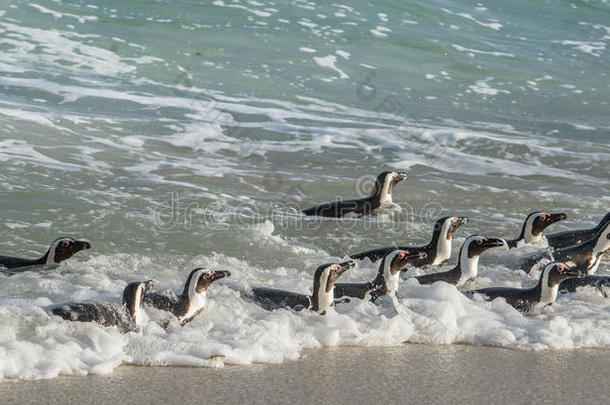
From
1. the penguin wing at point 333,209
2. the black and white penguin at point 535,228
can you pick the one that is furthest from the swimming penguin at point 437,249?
the penguin wing at point 333,209

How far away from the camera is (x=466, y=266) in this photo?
9.16 metres

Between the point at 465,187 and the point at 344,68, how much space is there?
8668 mm

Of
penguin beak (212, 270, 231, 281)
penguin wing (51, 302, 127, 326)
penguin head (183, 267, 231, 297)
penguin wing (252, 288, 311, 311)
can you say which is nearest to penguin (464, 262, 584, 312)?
penguin wing (252, 288, 311, 311)

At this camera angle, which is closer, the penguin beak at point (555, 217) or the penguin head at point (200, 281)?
the penguin head at point (200, 281)

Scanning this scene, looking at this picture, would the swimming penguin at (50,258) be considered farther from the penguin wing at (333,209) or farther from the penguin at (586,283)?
the penguin at (586,283)

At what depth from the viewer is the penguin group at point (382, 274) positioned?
6.99 meters

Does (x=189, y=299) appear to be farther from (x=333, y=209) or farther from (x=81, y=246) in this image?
(x=333, y=209)

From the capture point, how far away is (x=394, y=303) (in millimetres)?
7879

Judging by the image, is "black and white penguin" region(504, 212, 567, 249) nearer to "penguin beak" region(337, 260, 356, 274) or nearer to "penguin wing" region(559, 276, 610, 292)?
"penguin wing" region(559, 276, 610, 292)

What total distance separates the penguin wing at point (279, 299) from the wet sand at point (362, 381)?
73cm

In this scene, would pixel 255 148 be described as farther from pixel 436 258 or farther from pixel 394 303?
pixel 394 303

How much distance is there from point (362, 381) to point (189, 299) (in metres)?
1.57
